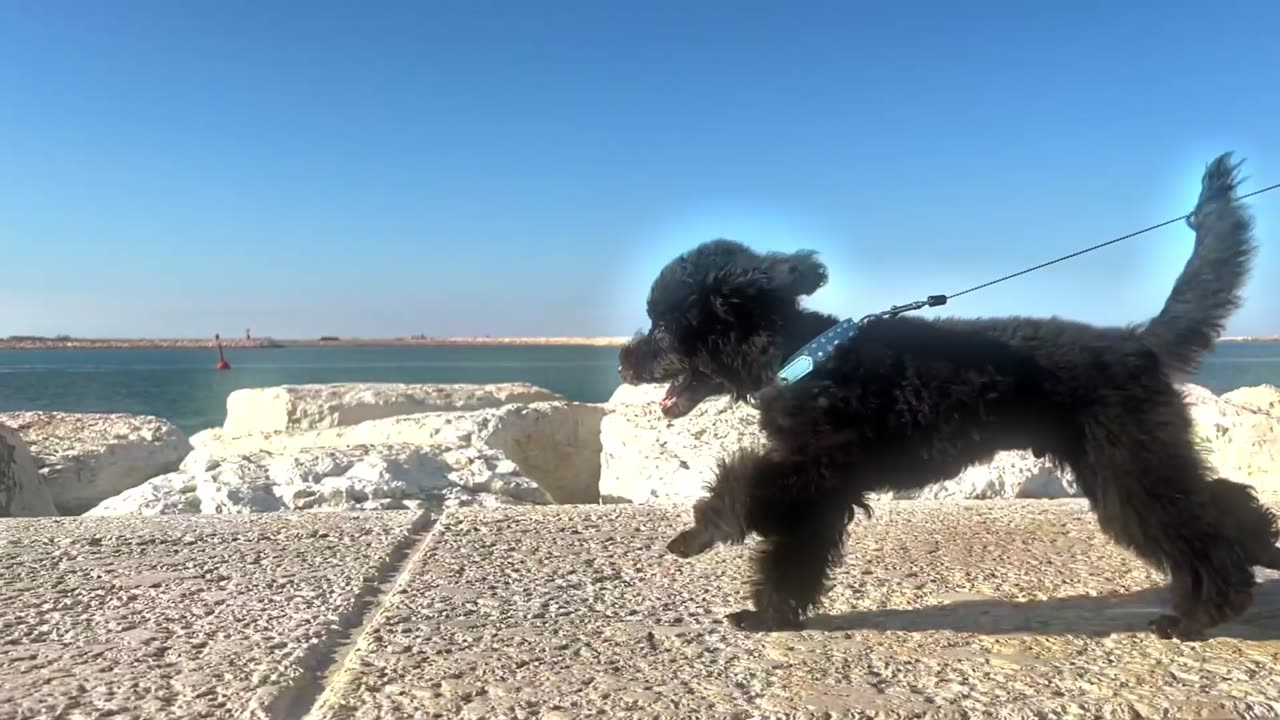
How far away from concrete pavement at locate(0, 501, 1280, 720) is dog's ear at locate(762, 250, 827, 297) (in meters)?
1.09

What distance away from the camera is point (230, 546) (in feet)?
12.6

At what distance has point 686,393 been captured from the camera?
370 centimetres

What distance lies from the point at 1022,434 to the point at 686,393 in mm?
1263

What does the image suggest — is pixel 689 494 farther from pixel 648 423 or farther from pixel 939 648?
pixel 939 648

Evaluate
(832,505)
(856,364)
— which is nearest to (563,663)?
(832,505)

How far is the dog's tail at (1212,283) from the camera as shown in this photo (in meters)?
3.00

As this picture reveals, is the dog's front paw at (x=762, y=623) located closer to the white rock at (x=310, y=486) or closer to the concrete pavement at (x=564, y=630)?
the concrete pavement at (x=564, y=630)

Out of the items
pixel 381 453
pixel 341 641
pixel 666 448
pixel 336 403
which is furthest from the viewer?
pixel 336 403

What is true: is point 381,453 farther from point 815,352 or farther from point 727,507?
point 815,352

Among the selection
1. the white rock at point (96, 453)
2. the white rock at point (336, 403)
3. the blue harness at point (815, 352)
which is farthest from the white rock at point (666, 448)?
the white rock at point (96, 453)

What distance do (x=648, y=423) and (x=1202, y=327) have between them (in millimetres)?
4902

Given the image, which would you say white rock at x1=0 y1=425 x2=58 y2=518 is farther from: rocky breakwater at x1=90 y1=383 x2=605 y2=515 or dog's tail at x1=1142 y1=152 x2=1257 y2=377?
dog's tail at x1=1142 y1=152 x2=1257 y2=377

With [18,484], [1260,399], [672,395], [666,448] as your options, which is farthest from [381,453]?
[1260,399]

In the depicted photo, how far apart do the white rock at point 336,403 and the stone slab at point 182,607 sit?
6.32 meters
